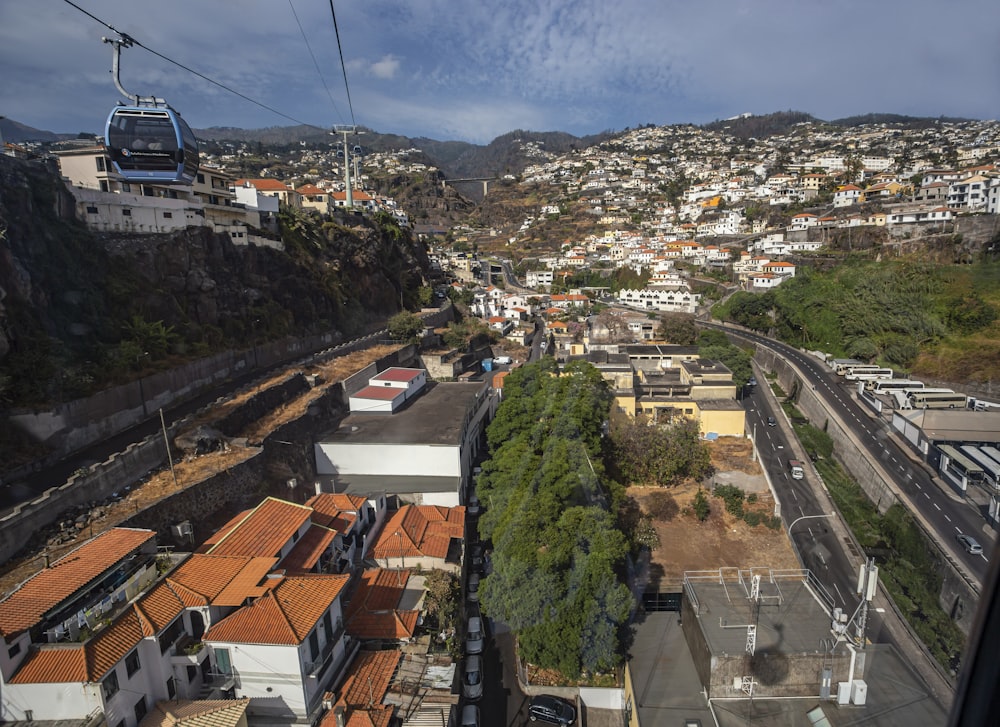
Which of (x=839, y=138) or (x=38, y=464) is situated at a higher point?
(x=839, y=138)

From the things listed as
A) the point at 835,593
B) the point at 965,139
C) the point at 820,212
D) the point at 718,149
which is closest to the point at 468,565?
the point at 835,593

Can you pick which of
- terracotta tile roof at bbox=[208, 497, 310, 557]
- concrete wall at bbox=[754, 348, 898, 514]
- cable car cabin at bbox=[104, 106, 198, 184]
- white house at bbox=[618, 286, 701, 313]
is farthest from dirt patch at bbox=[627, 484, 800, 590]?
white house at bbox=[618, 286, 701, 313]

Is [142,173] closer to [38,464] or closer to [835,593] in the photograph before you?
[38,464]

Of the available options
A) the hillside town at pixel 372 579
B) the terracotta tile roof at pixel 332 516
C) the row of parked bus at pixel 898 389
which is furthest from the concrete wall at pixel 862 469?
the terracotta tile roof at pixel 332 516

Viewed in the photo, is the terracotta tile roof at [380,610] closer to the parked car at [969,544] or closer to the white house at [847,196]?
the parked car at [969,544]

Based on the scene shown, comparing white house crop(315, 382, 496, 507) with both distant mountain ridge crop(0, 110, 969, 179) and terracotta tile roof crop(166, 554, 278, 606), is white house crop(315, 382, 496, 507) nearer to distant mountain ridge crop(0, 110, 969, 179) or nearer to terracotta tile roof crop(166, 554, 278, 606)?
terracotta tile roof crop(166, 554, 278, 606)

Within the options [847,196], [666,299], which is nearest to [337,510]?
[666,299]
